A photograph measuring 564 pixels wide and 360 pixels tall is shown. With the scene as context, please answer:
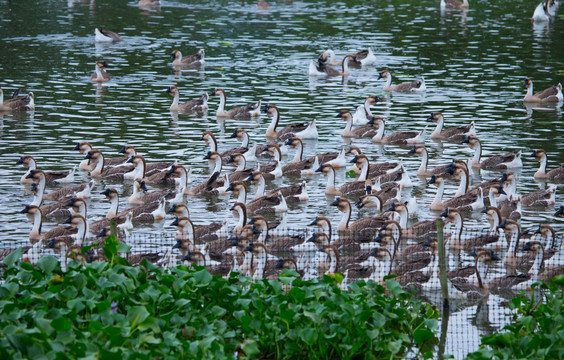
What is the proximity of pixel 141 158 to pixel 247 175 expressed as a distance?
2.32 meters

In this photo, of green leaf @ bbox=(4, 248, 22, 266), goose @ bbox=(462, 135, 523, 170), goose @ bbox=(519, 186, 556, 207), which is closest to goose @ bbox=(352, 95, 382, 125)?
goose @ bbox=(462, 135, 523, 170)

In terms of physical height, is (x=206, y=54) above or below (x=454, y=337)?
above

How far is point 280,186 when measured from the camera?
20.4 meters

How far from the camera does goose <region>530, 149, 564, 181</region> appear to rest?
65.5 feet

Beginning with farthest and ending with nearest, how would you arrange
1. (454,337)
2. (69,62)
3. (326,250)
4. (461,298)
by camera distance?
1. (69,62)
2. (326,250)
3. (461,298)
4. (454,337)

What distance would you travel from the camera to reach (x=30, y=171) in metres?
19.0

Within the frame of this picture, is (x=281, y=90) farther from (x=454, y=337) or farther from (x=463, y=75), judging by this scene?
(x=454, y=337)

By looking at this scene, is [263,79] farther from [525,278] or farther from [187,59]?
[525,278]

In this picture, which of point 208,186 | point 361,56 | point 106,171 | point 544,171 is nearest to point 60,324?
point 208,186

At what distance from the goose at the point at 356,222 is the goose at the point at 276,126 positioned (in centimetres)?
595

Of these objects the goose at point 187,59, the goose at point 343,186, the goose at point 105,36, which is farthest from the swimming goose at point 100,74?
the goose at point 343,186

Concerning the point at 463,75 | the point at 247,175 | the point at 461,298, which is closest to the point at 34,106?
the point at 247,175

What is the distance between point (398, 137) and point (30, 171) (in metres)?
9.06

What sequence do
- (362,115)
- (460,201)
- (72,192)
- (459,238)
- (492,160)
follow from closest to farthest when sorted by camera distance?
(459,238), (460,201), (72,192), (492,160), (362,115)
